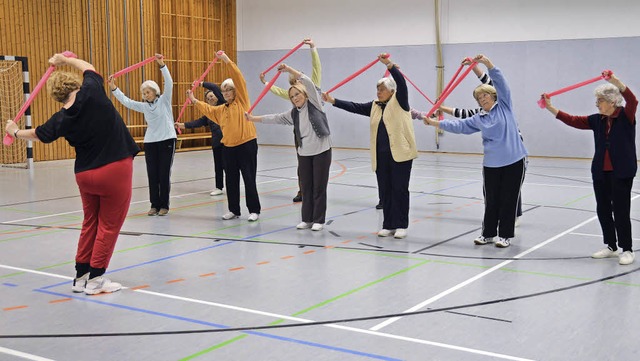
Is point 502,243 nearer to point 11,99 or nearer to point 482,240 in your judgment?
point 482,240

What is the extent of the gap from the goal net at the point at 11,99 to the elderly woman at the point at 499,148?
12465 millimetres

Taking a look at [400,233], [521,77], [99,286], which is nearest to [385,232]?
[400,233]

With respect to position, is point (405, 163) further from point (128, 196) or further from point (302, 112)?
point (128, 196)

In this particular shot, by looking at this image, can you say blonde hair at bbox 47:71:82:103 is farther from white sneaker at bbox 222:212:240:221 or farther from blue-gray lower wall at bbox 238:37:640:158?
blue-gray lower wall at bbox 238:37:640:158

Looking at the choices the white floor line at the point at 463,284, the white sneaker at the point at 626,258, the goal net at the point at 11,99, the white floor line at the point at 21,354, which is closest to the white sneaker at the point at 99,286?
the white floor line at the point at 21,354

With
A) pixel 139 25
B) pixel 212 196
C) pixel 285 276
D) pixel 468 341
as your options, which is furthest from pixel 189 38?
pixel 468 341

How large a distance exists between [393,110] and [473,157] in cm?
1125

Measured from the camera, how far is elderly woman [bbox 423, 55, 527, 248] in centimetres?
670

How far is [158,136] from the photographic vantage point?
8867mm

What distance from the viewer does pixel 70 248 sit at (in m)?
7.00

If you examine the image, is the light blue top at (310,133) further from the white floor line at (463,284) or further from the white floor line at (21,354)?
the white floor line at (21,354)

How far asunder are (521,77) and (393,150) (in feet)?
39.2

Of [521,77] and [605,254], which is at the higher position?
[521,77]

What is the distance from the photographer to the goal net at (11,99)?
1612 cm
